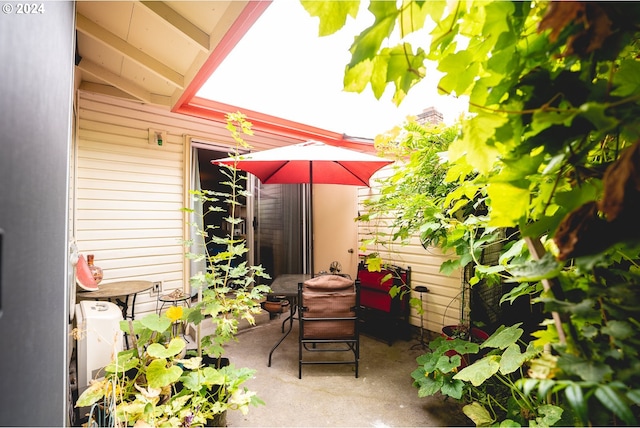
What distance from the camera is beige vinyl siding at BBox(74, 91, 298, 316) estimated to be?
10.7 ft

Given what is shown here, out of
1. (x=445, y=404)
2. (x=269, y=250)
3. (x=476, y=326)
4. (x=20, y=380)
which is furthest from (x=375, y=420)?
(x=269, y=250)

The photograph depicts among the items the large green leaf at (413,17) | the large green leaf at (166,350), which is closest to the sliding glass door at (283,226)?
the large green leaf at (166,350)

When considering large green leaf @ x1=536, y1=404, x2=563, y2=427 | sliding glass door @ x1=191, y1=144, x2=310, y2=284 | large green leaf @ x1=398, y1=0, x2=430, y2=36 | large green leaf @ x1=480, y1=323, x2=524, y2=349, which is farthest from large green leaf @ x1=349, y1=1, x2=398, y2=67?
sliding glass door @ x1=191, y1=144, x2=310, y2=284

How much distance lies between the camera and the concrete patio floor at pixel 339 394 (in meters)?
2.11

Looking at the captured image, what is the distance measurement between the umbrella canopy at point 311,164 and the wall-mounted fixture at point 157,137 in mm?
1266

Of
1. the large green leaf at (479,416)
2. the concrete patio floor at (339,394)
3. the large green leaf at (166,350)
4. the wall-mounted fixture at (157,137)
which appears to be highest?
the wall-mounted fixture at (157,137)

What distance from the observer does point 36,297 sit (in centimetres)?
64

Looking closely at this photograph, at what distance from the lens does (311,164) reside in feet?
10.7

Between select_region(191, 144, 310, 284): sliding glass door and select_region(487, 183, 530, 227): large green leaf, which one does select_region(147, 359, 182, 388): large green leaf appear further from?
select_region(191, 144, 310, 284): sliding glass door

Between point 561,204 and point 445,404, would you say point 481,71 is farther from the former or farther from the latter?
point 445,404

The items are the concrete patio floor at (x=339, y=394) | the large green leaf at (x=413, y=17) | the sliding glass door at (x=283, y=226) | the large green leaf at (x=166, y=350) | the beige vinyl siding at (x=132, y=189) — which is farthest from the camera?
the sliding glass door at (x=283, y=226)

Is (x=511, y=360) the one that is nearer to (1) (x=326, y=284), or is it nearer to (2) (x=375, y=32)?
(2) (x=375, y=32)

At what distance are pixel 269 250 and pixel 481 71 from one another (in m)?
4.86

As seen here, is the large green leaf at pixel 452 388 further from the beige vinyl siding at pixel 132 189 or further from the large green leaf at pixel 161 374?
the beige vinyl siding at pixel 132 189
